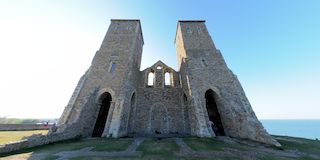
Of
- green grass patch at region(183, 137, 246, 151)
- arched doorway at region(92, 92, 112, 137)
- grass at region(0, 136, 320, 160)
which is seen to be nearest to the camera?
grass at region(0, 136, 320, 160)

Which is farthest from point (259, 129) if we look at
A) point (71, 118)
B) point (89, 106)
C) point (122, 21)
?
point (122, 21)

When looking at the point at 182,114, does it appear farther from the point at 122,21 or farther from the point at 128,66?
the point at 122,21

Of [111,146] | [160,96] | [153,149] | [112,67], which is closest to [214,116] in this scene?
[160,96]

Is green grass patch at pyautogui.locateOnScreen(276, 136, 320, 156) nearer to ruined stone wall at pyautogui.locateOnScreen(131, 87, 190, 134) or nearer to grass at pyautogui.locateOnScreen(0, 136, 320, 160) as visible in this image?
grass at pyautogui.locateOnScreen(0, 136, 320, 160)

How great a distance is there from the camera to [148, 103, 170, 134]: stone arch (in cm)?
1584

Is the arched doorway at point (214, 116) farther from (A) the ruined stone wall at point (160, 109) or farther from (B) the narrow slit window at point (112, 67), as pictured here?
(B) the narrow slit window at point (112, 67)

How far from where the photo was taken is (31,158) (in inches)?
240

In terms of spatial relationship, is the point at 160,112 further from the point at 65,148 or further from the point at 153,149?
the point at 65,148

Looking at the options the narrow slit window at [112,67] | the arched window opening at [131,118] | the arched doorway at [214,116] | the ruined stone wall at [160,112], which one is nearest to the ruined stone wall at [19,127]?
the narrow slit window at [112,67]

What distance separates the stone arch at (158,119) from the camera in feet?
52.0

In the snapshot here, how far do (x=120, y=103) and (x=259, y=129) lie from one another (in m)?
12.6

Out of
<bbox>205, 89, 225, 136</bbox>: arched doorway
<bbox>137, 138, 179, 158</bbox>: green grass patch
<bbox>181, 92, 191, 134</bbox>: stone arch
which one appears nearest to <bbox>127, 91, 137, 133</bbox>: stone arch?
<bbox>181, 92, 191, 134</bbox>: stone arch

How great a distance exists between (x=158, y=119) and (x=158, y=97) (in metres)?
2.92

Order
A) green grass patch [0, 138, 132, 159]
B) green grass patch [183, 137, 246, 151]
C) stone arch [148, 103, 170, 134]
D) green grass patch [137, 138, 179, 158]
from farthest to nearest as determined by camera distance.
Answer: stone arch [148, 103, 170, 134], green grass patch [183, 137, 246, 151], green grass patch [0, 138, 132, 159], green grass patch [137, 138, 179, 158]
